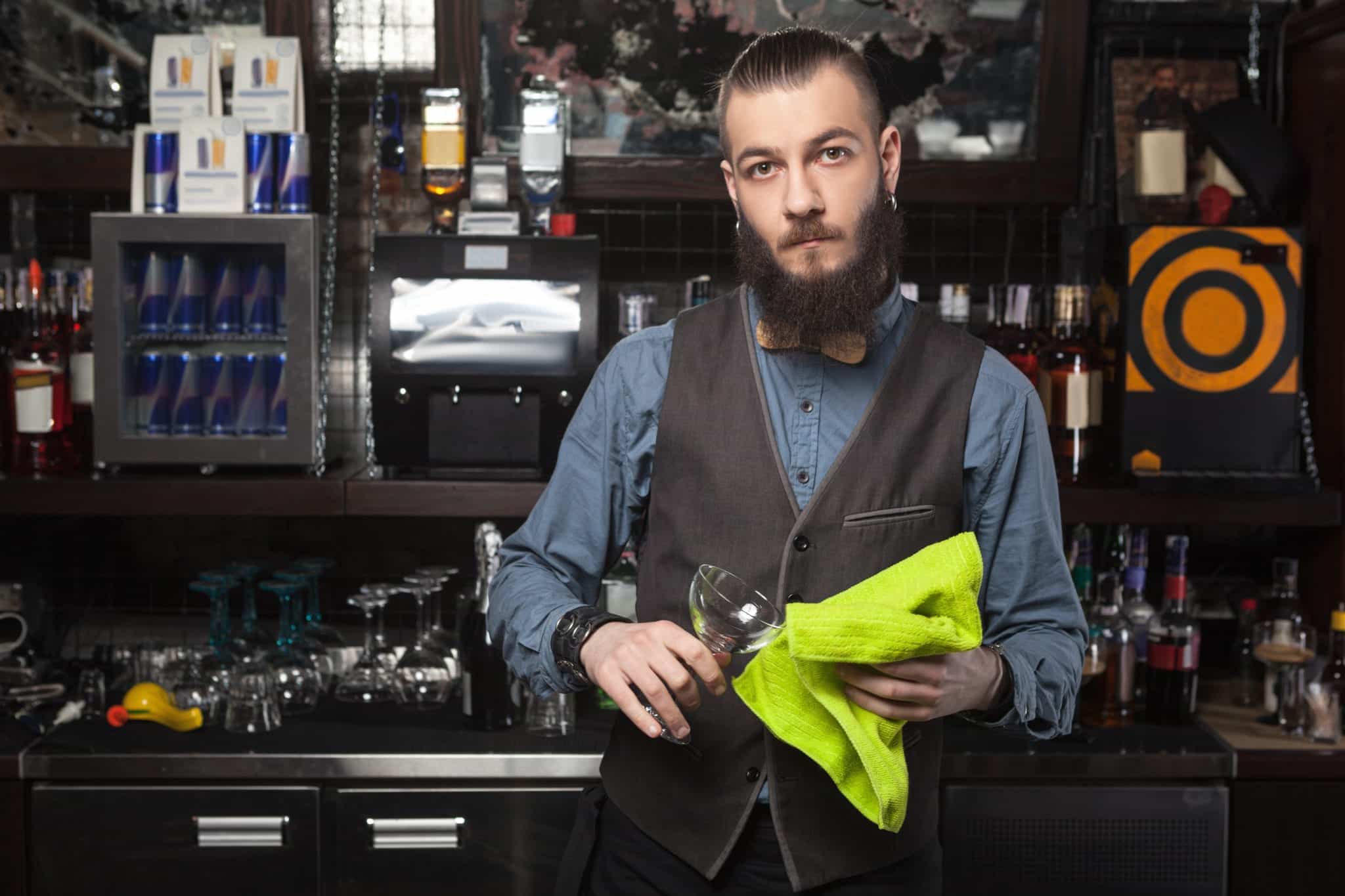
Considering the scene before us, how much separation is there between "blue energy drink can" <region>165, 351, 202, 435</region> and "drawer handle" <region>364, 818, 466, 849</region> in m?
0.94

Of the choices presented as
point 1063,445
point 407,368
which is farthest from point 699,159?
point 1063,445

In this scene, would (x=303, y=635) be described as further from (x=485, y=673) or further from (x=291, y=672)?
(x=485, y=673)

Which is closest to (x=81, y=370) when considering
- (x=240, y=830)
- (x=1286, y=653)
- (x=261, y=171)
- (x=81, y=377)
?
(x=81, y=377)

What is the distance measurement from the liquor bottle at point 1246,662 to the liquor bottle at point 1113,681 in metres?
0.38

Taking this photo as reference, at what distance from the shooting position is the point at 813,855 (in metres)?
1.55

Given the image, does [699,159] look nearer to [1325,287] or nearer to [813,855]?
[1325,287]

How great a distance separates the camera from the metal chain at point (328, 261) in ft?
9.03

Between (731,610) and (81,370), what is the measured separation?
6.80 ft

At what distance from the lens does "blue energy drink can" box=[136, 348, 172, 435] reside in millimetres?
2766

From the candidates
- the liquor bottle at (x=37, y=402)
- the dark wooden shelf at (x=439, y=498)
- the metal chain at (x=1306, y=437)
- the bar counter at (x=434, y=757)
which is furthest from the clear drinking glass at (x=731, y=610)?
the liquor bottle at (x=37, y=402)

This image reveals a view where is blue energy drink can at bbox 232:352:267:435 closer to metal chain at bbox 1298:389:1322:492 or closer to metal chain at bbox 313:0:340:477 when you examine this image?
metal chain at bbox 313:0:340:477

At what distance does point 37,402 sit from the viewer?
283 centimetres

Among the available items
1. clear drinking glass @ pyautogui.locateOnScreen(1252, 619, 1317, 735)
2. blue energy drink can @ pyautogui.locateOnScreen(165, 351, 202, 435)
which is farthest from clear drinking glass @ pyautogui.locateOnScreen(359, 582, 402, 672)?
clear drinking glass @ pyautogui.locateOnScreen(1252, 619, 1317, 735)

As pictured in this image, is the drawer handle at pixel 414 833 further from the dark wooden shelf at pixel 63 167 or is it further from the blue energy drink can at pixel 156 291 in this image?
the dark wooden shelf at pixel 63 167
